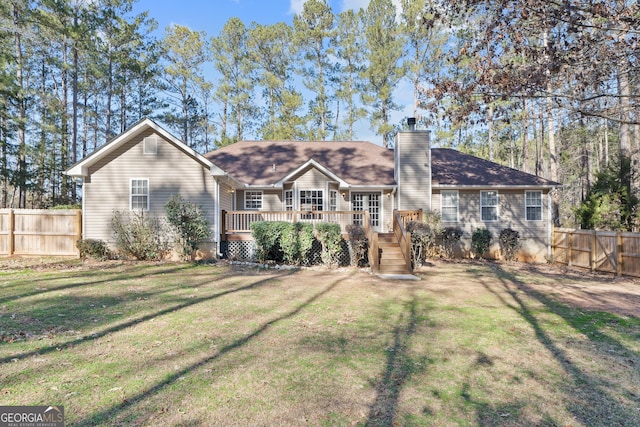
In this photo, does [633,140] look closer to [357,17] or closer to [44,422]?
[357,17]

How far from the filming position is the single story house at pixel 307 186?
1309 centimetres

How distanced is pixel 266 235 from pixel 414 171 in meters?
7.70

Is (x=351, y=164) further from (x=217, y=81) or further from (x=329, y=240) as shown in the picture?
(x=217, y=81)

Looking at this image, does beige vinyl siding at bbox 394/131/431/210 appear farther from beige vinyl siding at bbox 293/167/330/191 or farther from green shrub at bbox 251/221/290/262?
green shrub at bbox 251/221/290/262

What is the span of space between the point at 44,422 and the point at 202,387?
1.36 meters

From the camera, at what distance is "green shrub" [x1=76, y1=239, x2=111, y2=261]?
12.4 m

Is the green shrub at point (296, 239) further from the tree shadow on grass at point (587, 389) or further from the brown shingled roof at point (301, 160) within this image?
the tree shadow on grass at point (587, 389)

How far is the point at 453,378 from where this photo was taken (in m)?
4.06

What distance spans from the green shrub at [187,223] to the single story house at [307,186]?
684 millimetres

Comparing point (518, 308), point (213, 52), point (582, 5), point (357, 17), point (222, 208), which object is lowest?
point (518, 308)

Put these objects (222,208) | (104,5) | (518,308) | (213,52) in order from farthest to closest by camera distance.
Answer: (213,52) → (104,5) → (222,208) → (518,308)

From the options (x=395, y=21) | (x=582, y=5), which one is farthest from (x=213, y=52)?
(x=582, y=5)

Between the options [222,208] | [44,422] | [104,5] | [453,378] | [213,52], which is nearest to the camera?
[44,422]
